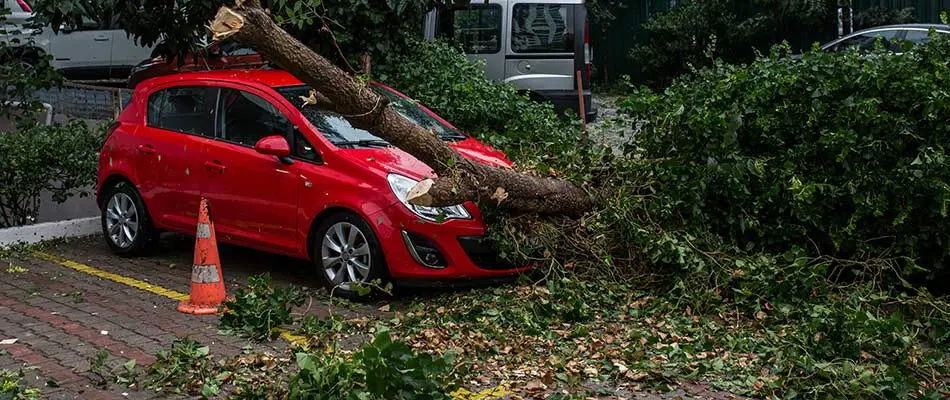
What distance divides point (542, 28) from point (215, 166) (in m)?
7.62

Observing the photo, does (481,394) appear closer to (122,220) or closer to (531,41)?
(122,220)

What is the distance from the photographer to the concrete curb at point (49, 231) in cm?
995

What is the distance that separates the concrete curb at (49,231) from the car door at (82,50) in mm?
7933

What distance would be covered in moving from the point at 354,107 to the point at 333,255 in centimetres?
129

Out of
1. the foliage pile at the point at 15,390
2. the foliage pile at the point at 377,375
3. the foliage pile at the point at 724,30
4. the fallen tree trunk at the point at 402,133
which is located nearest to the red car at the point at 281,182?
the fallen tree trunk at the point at 402,133

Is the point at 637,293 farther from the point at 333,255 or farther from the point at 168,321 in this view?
the point at 168,321

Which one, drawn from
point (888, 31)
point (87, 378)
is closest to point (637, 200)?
point (87, 378)

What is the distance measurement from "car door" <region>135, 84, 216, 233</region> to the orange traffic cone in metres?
1.18

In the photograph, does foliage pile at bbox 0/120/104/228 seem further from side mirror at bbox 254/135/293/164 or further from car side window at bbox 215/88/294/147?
side mirror at bbox 254/135/293/164

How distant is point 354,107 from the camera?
7191mm

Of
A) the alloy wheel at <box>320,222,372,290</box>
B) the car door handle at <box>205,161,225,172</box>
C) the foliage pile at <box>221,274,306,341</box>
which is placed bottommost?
the foliage pile at <box>221,274,306,341</box>

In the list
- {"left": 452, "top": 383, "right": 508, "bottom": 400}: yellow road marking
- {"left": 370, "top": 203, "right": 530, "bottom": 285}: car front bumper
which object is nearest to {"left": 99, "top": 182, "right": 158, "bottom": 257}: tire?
{"left": 370, "top": 203, "right": 530, "bottom": 285}: car front bumper

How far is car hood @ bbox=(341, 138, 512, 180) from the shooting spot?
26.1ft

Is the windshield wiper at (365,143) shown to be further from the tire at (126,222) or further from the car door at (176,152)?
the tire at (126,222)
